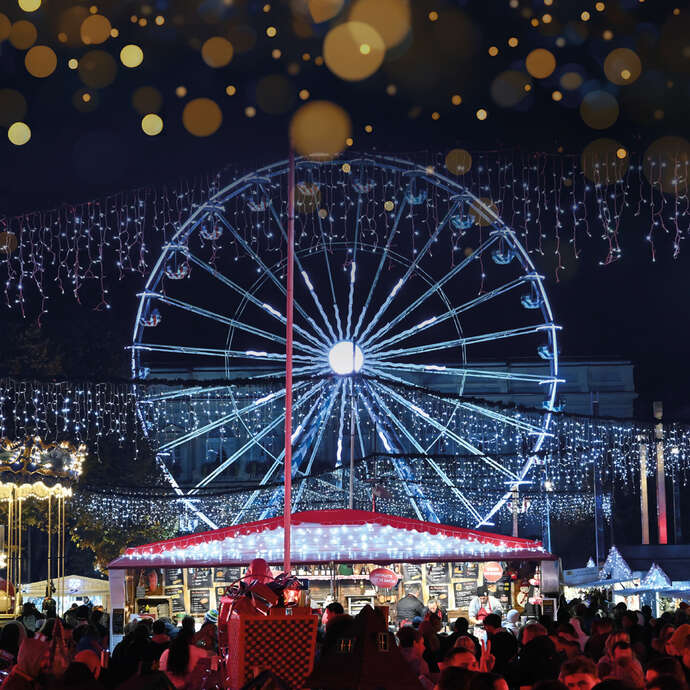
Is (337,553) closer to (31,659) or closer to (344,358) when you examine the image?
(344,358)

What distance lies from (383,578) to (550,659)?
1418cm

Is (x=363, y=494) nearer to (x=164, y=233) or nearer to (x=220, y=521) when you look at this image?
(x=220, y=521)

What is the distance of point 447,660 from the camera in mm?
7652

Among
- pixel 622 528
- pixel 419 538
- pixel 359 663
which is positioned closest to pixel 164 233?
pixel 419 538

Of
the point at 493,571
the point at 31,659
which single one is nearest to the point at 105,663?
the point at 31,659

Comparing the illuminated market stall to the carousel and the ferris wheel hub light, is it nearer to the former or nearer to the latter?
the carousel

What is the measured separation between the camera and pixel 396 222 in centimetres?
3169

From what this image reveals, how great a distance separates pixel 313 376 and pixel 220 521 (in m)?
20.8

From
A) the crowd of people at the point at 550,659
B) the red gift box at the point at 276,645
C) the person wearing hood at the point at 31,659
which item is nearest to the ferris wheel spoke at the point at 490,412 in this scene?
the crowd of people at the point at 550,659

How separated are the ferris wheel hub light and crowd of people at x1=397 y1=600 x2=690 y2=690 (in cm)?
1583

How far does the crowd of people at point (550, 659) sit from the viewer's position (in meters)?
5.34

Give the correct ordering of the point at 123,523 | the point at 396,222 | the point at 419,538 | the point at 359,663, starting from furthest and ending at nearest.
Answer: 1. the point at 123,523
2. the point at 396,222
3. the point at 419,538
4. the point at 359,663

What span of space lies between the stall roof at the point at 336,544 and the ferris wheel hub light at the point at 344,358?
7107 mm

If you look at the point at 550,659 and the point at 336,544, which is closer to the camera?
the point at 550,659
